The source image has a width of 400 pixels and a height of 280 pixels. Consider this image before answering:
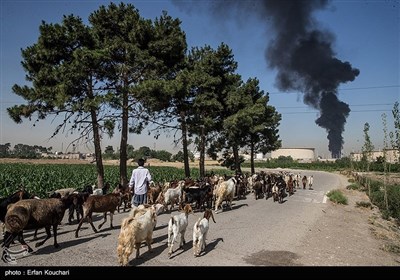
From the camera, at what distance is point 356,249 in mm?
8930

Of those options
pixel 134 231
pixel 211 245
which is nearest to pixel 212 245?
pixel 211 245

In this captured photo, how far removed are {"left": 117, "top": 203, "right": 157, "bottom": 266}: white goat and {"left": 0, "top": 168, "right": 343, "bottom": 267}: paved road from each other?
47 cm

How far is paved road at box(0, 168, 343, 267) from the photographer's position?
23.2 ft

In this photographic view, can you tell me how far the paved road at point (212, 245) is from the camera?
7059 millimetres

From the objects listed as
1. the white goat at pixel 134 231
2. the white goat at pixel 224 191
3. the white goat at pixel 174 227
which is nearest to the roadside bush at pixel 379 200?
the white goat at pixel 224 191

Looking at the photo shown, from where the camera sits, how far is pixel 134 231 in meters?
6.73

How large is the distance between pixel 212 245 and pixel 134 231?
8.82ft

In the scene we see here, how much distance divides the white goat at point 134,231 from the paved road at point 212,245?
467 mm

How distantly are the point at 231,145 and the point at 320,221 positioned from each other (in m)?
19.6

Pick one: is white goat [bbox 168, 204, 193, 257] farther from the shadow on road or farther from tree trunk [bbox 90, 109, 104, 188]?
tree trunk [bbox 90, 109, 104, 188]

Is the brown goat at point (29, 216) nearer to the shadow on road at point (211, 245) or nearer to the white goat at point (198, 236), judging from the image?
the white goat at point (198, 236)

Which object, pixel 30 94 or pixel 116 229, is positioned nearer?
pixel 116 229
